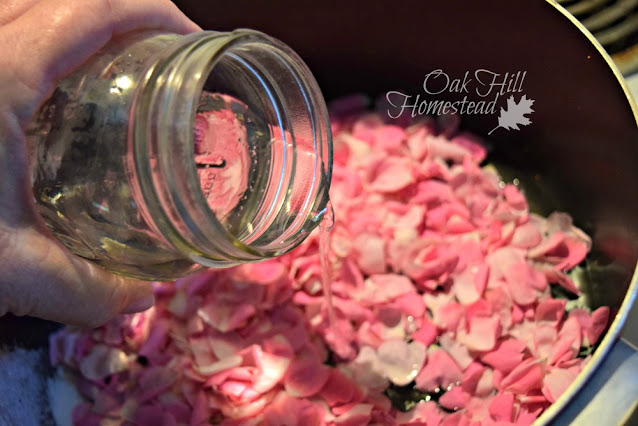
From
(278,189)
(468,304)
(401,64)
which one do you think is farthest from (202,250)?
(401,64)

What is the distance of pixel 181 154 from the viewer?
48 cm

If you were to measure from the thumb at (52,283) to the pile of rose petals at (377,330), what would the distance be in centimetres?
23

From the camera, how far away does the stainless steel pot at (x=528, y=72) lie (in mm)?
754

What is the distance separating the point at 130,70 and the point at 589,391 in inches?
20.2

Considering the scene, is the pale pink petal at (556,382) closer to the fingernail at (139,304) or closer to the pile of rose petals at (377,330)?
the pile of rose petals at (377,330)

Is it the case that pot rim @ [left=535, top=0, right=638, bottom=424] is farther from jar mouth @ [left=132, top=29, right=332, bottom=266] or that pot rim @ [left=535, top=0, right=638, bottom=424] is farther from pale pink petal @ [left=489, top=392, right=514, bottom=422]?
jar mouth @ [left=132, top=29, right=332, bottom=266]

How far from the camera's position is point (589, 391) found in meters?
0.53

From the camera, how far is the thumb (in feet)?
1.67

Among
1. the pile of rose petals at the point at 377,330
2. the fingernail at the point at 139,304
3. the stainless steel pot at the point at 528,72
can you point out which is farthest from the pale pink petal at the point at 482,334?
the fingernail at the point at 139,304

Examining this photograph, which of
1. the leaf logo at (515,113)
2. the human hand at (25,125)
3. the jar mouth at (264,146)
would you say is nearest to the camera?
the human hand at (25,125)

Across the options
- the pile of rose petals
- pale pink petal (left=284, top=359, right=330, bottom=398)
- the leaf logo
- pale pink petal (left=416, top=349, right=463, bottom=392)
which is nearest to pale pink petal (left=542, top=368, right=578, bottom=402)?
the pile of rose petals

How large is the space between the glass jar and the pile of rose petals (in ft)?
0.75

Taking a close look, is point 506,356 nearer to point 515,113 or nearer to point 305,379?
point 305,379

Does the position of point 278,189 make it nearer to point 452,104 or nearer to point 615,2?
point 452,104
